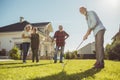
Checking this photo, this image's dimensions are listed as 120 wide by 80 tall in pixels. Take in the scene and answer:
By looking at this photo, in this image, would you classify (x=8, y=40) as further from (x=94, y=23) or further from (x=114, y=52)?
(x=94, y=23)

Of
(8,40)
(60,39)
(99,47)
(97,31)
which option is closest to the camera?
(99,47)

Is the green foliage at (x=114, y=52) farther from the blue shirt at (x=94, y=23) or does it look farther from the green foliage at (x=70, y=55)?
the blue shirt at (x=94, y=23)

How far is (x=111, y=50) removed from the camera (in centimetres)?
2497

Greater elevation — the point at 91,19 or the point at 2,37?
the point at 2,37

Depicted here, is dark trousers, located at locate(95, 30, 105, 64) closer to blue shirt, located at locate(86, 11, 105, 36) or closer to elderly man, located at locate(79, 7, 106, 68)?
elderly man, located at locate(79, 7, 106, 68)

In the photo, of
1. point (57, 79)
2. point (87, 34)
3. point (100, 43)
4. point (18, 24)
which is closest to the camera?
point (57, 79)

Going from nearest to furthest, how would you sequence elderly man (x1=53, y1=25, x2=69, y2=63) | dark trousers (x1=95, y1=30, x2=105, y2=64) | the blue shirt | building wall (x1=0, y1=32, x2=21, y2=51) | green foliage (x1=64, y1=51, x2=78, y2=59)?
dark trousers (x1=95, y1=30, x2=105, y2=64)
the blue shirt
elderly man (x1=53, y1=25, x2=69, y2=63)
green foliage (x1=64, y1=51, x2=78, y2=59)
building wall (x1=0, y1=32, x2=21, y2=51)

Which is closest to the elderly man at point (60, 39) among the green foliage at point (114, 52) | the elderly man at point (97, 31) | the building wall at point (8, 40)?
the elderly man at point (97, 31)

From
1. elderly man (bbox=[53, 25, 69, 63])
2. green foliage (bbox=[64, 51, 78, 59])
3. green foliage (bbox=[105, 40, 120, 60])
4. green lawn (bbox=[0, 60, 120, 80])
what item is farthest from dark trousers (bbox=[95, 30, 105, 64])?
green foliage (bbox=[64, 51, 78, 59])

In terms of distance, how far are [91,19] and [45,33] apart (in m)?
37.0

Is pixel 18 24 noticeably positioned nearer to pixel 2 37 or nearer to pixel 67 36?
pixel 2 37

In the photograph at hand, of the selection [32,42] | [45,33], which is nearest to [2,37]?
[45,33]

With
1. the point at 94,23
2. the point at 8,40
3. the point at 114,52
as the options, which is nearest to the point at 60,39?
the point at 94,23

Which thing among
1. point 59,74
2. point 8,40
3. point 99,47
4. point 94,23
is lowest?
point 59,74
